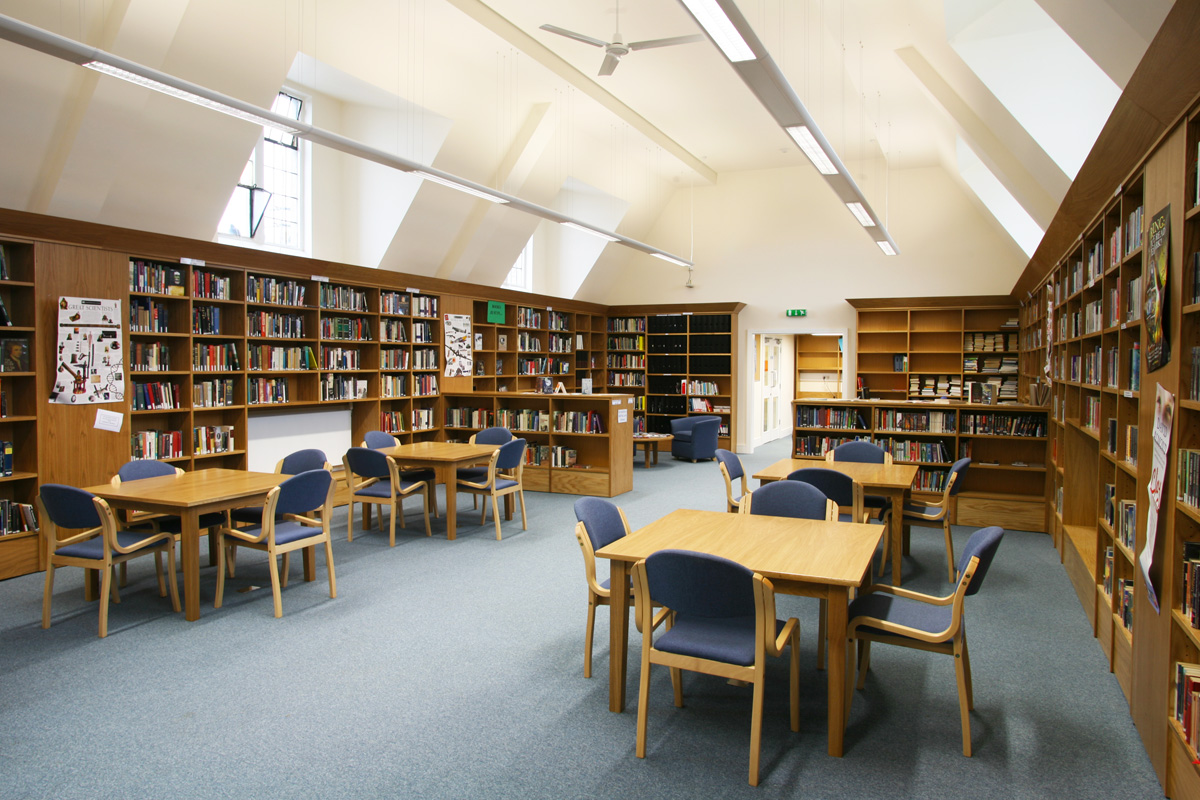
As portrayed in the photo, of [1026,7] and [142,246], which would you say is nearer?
[1026,7]

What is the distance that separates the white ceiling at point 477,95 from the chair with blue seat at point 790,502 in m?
2.54

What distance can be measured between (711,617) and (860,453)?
413 centimetres

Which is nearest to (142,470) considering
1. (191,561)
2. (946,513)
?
(191,561)

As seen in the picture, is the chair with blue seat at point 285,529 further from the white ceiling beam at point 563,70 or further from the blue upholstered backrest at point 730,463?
the white ceiling beam at point 563,70

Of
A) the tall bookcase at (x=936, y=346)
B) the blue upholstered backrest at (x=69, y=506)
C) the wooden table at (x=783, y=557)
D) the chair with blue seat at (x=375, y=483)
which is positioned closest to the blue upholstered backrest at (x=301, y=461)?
the chair with blue seat at (x=375, y=483)

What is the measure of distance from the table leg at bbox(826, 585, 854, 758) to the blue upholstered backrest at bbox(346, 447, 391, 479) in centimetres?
447

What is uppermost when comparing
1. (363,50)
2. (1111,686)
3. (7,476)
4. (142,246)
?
(363,50)

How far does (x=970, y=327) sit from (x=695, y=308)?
15.0ft

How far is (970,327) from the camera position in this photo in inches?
439

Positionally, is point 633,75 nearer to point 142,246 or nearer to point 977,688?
point 142,246

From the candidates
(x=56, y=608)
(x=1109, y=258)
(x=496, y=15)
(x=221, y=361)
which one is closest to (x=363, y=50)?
(x=496, y=15)

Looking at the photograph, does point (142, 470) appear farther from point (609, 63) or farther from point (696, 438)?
point (696, 438)

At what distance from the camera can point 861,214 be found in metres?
7.93

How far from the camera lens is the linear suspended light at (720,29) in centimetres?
313
